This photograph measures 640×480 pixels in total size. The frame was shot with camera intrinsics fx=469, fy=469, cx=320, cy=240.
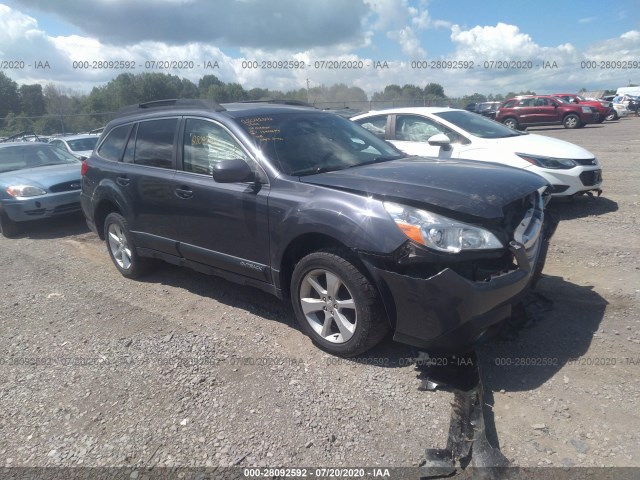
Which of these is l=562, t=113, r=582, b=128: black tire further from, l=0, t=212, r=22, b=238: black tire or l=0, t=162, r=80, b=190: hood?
l=0, t=212, r=22, b=238: black tire

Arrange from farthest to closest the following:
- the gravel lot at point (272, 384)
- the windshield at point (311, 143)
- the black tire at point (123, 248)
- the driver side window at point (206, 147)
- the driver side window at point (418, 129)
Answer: the driver side window at point (418, 129) < the black tire at point (123, 248) < the driver side window at point (206, 147) < the windshield at point (311, 143) < the gravel lot at point (272, 384)

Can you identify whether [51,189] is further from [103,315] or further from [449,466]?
[449,466]

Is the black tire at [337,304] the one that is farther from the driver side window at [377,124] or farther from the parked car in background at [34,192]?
the parked car in background at [34,192]

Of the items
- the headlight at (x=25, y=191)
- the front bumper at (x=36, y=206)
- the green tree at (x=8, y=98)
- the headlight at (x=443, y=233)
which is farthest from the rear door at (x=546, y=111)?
the green tree at (x=8, y=98)

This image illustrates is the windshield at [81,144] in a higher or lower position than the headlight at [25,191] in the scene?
higher

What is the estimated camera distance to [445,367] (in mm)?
3189

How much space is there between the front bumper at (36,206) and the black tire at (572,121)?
79.9 ft

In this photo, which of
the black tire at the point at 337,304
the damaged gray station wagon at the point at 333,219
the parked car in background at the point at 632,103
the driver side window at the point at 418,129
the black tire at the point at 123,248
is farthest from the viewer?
the parked car in background at the point at 632,103

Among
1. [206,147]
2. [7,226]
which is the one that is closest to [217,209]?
[206,147]

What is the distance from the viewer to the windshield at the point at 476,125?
710 cm

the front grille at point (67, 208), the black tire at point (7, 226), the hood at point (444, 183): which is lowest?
the black tire at point (7, 226)

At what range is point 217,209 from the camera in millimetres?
3918

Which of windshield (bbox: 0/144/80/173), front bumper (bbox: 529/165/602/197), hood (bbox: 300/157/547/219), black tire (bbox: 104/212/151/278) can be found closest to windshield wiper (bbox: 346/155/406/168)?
hood (bbox: 300/157/547/219)

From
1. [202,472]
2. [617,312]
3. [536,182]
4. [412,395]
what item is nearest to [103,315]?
[202,472]
